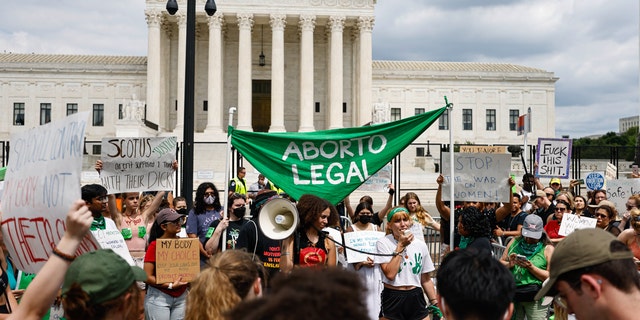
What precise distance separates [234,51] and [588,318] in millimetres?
53221

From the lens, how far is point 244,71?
A: 49.0 m

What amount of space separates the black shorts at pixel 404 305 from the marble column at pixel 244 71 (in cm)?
4292

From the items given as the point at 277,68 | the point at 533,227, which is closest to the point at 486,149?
the point at 533,227

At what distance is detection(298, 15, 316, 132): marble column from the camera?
4975 cm

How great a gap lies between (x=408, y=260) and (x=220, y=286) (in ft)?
11.5

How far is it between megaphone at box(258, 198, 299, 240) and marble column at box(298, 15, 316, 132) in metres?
43.7

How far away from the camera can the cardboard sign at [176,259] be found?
19.8ft

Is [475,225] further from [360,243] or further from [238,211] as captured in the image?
[238,211]

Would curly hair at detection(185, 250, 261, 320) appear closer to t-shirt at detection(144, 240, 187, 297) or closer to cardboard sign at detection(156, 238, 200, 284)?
cardboard sign at detection(156, 238, 200, 284)

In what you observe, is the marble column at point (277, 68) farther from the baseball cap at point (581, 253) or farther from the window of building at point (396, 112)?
the baseball cap at point (581, 253)

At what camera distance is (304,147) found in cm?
831

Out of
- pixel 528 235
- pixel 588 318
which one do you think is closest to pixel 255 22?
pixel 528 235

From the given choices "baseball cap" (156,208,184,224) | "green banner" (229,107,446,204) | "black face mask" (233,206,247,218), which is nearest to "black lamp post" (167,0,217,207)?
"green banner" (229,107,446,204)

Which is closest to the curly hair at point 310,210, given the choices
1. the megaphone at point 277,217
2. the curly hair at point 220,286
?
the megaphone at point 277,217
